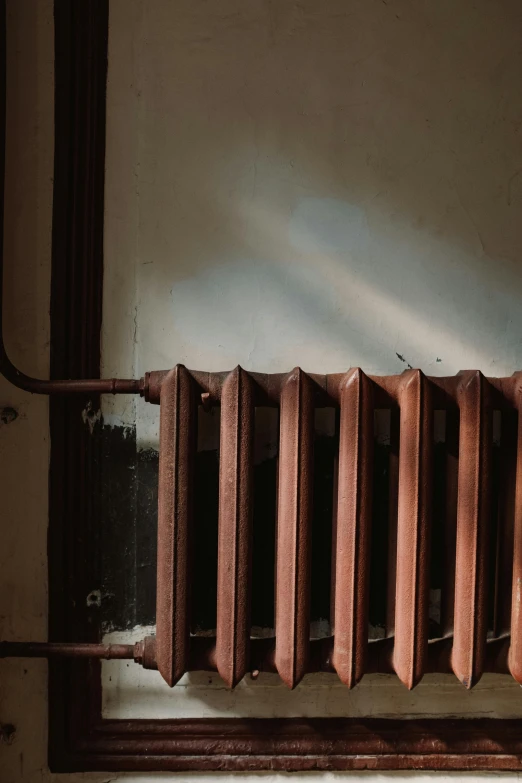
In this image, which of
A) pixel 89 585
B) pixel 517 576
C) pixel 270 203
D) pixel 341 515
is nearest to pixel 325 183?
pixel 270 203

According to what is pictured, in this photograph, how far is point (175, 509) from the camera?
2.73ft

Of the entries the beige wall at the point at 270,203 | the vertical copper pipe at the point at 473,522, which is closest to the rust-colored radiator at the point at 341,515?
the vertical copper pipe at the point at 473,522

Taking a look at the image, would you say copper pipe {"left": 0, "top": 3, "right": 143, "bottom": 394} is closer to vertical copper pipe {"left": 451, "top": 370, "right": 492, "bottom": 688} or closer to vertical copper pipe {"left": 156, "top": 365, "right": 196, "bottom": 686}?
vertical copper pipe {"left": 156, "top": 365, "right": 196, "bottom": 686}

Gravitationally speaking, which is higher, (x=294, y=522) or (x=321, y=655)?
(x=294, y=522)

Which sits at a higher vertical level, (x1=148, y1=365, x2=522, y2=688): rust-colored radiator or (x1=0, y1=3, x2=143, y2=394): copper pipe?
(x1=0, y1=3, x2=143, y2=394): copper pipe

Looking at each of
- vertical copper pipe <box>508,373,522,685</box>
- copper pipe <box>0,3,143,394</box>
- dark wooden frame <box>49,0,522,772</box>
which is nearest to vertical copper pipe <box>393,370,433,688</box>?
vertical copper pipe <box>508,373,522,685</box>

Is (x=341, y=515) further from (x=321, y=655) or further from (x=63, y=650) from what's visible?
(x=63, y=650)

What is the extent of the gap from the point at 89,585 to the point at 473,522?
0.66 metres

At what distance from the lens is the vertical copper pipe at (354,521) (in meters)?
0.82

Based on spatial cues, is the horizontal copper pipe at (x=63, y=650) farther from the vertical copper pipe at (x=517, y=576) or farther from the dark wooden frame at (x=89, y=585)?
the vertical copper pipe at (x=517, y=576)

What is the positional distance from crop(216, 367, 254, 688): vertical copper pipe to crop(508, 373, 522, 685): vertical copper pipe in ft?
1.36

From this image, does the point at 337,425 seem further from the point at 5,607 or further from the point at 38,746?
the point at 38,746

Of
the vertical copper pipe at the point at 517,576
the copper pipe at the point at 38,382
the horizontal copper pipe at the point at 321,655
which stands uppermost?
the copper pipe at the point at 38,382

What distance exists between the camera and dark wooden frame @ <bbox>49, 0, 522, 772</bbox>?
3.11ft
